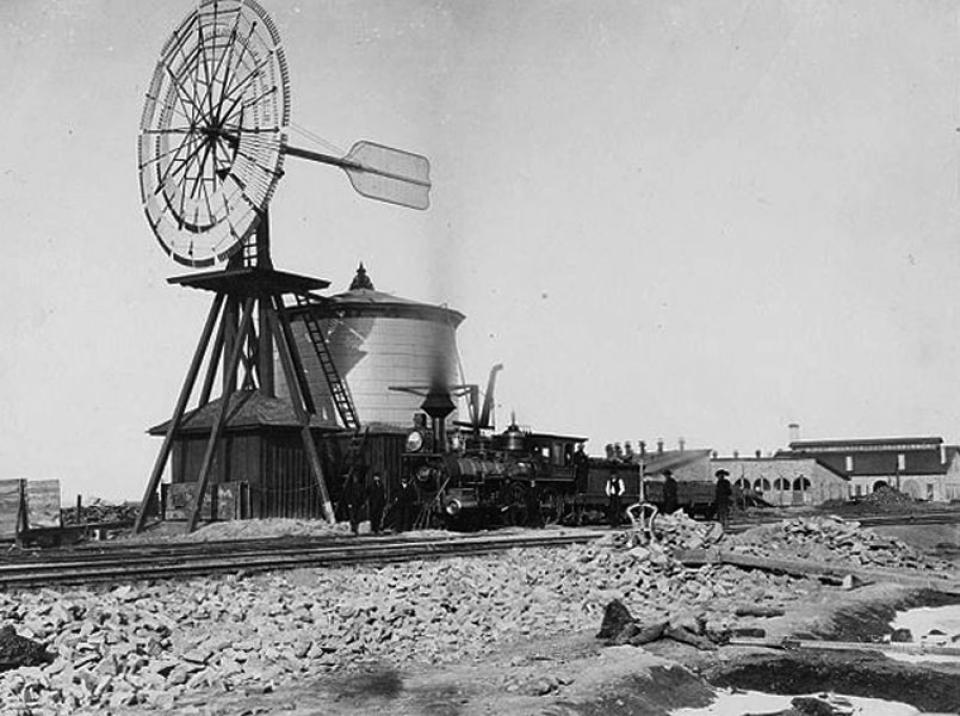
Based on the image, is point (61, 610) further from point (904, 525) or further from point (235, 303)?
point (904, 525)

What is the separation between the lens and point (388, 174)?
98.7 feet

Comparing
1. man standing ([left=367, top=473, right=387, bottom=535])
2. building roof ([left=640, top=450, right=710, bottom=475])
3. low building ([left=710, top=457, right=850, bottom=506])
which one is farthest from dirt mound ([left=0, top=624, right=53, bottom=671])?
low building ([left=710, top=457, right=850, bottom=506])

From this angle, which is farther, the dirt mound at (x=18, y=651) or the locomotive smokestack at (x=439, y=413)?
the locomotive smokestack at (x=439, y=413)

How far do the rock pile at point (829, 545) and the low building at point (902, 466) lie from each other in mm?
42420

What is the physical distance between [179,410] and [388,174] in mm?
8737

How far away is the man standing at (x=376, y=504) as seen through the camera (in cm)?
2584

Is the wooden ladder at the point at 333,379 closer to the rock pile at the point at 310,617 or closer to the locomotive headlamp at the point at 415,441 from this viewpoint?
the locomotive headlamp at the point at 415,441

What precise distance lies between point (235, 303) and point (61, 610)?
2173 centimetres

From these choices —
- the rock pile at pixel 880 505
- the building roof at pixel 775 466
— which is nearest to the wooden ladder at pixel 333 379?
the rock pile at pixel 880 505

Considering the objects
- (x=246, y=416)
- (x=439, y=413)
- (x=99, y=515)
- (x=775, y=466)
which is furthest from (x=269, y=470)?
(x=775, y=466)

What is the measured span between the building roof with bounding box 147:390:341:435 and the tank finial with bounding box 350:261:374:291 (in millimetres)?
11736

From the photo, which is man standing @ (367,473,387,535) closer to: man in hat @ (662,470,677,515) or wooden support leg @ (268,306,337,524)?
wooden support leg @ (268,306,337,524)

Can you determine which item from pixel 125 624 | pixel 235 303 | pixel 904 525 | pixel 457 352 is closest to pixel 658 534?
pixel 125 624

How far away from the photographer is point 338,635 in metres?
11.1
